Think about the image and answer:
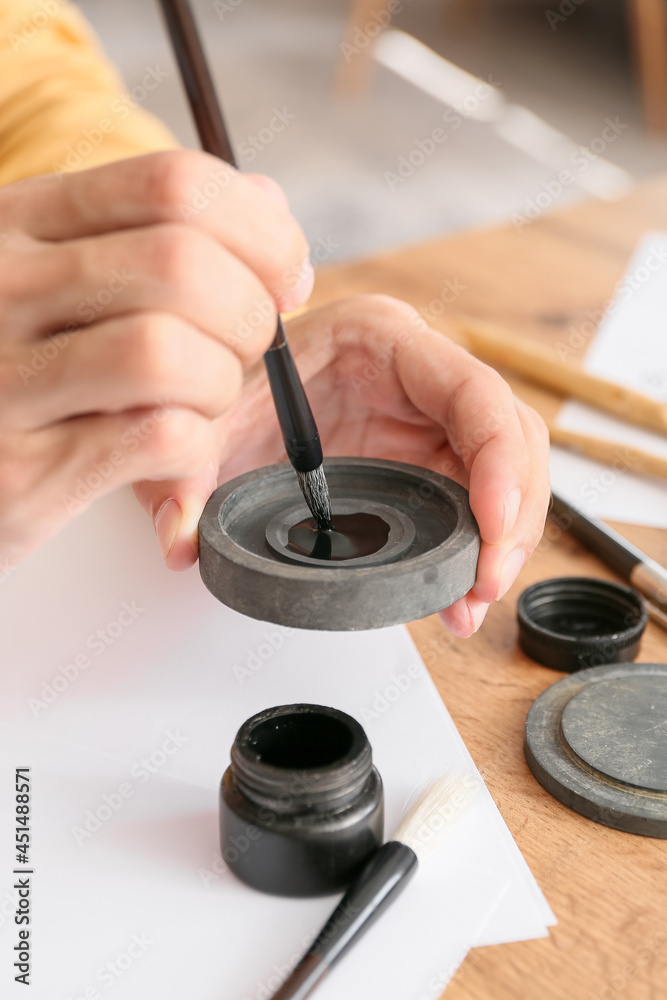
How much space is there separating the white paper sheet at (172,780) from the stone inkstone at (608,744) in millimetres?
75

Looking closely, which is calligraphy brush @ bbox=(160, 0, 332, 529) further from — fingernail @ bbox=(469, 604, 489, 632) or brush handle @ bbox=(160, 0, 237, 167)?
fingernail @ bbox=(469, 604, 489, 632)

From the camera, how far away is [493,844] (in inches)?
34.3

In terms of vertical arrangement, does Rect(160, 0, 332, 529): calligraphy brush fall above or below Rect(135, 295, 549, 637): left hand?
above

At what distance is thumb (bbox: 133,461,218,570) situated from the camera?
3.32 ft

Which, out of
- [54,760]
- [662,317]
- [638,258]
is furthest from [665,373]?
[54,760]

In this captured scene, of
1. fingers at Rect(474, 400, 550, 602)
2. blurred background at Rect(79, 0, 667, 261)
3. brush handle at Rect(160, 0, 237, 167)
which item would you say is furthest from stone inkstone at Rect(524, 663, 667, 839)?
blurred background at Rect(79, 0, 667, 261)

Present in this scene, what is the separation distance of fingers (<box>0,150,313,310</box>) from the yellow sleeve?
100cm

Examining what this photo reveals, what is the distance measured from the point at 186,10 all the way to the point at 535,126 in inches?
219

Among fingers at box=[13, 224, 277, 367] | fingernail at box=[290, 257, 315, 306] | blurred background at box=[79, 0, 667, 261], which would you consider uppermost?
fingers at box=[13, 224, 277, 367]

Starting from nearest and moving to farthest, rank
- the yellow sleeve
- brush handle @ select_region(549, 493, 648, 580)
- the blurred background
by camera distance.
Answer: brush handle @ select_region(549, 493, 648, 580) < the yellow sleeve < the blurred background

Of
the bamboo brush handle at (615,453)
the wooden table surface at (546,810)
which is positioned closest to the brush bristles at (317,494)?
the wooden table surface at (546,810)

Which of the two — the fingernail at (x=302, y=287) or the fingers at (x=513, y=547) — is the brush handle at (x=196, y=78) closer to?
the fingernail at (x=302, y=287)

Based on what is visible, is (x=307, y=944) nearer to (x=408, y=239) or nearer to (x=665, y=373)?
(x=665, y=373)

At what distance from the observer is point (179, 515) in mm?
1029
